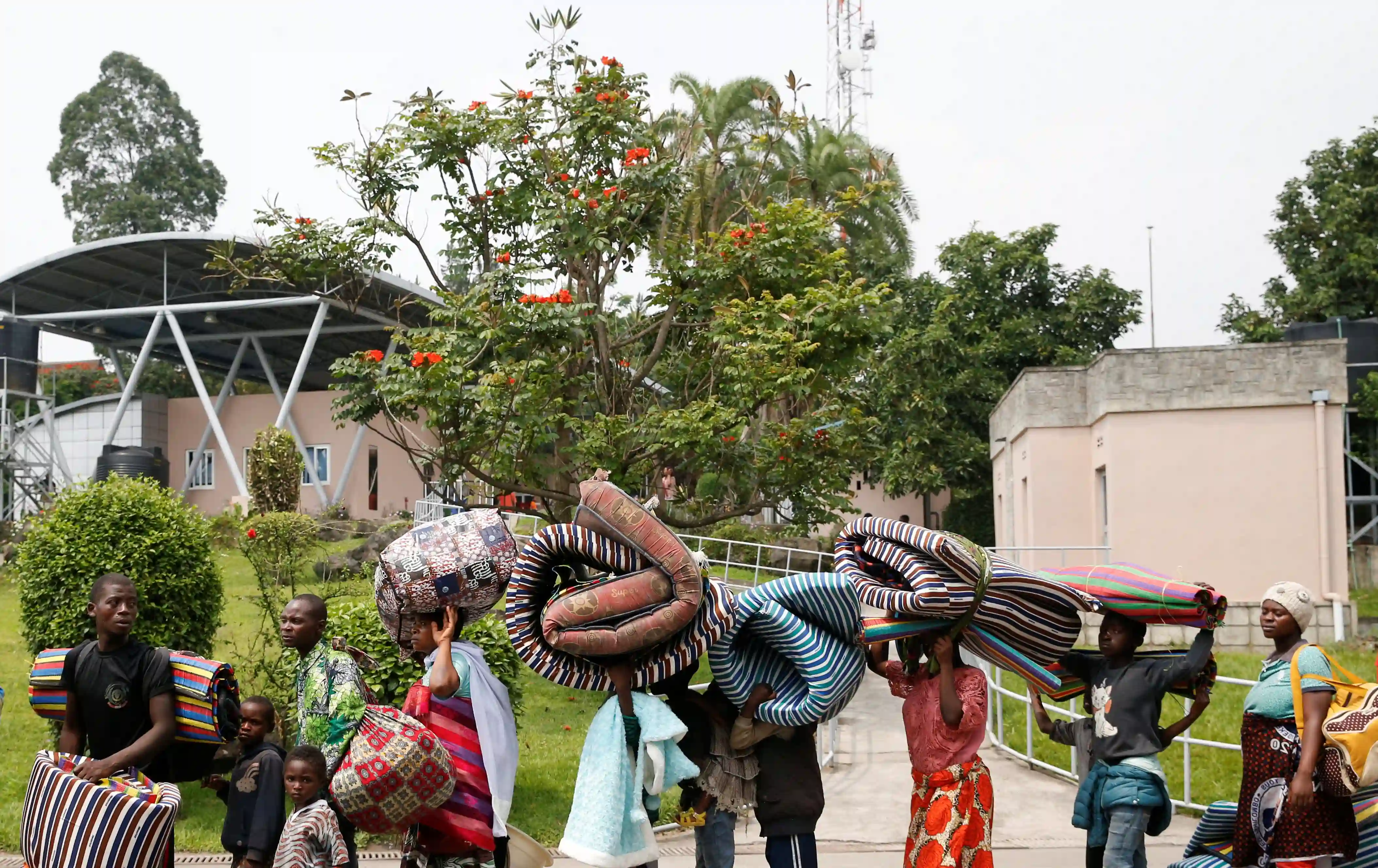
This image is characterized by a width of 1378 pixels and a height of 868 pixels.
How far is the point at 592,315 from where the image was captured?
10.4 m

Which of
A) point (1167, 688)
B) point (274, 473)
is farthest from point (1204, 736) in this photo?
point (274, 473)

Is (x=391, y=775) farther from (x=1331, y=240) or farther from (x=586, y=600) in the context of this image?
(x=1331, y=240)

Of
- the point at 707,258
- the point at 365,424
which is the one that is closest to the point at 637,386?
the point at 707,258

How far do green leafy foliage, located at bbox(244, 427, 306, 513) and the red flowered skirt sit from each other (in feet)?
65.3

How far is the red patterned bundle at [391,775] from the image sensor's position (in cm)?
434

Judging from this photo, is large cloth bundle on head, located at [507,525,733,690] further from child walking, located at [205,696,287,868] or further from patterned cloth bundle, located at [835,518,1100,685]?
child walking, located at [205,696,287,868]

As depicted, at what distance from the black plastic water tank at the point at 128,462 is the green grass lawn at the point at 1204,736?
23024 millimetres

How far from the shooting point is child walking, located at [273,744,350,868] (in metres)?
4.59

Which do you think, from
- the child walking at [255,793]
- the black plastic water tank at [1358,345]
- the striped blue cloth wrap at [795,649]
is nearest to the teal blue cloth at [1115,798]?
the striped blue cloth wrap at [795,649]

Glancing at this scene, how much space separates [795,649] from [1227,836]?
6.94ft

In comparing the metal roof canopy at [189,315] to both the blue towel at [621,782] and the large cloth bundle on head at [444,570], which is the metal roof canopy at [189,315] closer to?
the large cloth bundle on head at [444,570]

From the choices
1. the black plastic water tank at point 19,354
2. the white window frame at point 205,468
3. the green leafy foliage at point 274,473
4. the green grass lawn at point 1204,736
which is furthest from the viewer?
the white window frame at point 205,468

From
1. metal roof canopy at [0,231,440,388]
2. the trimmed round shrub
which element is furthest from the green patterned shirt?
metal roof canopy at [0,231,440,388]

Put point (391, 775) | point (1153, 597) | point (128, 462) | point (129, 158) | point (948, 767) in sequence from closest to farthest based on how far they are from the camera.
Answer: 1. point (391, 775)
2. point (948, 767)
3. point (1153, 597)
4. point (128, 462)
5. point (129, 158)
